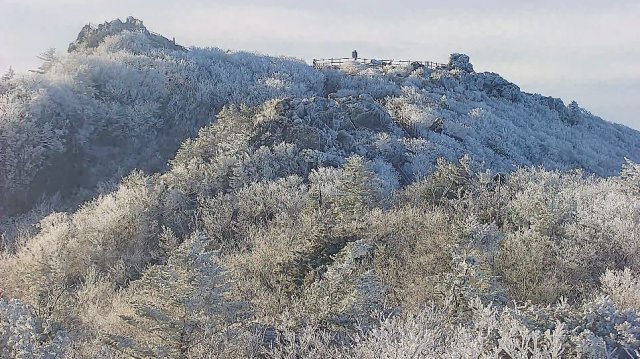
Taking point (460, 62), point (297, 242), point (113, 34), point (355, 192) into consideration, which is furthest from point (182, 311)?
point (460, 62)

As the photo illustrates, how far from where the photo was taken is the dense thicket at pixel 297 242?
8523mm

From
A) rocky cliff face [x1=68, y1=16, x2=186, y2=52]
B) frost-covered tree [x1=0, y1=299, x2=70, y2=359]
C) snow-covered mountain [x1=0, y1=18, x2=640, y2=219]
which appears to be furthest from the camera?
rocky cliff face [x1=68, y1=16, x2=186, y2=52]

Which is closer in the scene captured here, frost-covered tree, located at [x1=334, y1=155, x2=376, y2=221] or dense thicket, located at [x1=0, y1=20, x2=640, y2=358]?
dense thicket, located at [x1=0, y1=20, x2=640, y2=358]

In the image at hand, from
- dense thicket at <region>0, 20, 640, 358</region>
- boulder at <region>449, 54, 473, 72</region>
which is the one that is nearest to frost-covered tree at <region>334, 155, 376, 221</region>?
dense thicket at <region>0, 20, 640, 358</region>

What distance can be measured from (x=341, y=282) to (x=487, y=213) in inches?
266

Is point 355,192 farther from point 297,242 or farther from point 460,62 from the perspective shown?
point 460,62

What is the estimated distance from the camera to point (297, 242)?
15008 mm

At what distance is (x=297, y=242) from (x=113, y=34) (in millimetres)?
37848

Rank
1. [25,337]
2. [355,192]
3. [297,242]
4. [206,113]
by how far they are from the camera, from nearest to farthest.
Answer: [25,337], [297,242], [355,192], [206,113]

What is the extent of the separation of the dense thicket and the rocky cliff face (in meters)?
8.67

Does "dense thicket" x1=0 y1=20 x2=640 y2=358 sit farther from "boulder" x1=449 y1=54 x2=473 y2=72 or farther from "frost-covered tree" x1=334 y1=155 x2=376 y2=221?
"boulder" x1=449 y1=54 x2=473 y2=72

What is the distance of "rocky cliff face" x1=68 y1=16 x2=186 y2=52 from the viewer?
45844 mm

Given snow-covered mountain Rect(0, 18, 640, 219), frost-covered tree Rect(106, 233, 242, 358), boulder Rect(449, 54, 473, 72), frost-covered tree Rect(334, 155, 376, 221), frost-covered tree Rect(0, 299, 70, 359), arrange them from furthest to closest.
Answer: boulder Rect(449, 54, 473, 72) → snow-covered mountain Rect(0, 18, 640, 219) → frost-covered tree Rect(334, 155, 376, 221) → frost-covered tree Rect(106, 233, 242, 358) → frost-covered tree Rect(0, 299, 70, 359)

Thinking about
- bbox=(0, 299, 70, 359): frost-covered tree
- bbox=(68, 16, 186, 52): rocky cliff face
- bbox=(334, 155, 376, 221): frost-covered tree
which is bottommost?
bbox=(0, 299, 70, 359): frost-covered tree
